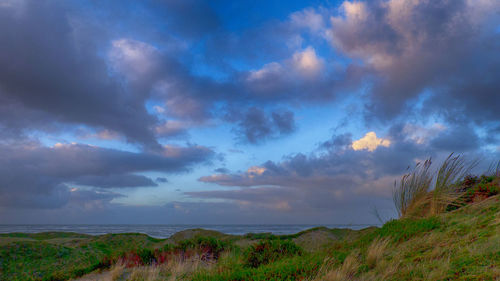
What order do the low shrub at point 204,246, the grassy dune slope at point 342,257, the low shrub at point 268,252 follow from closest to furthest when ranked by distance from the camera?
1. the grassy dune slope at point 342,257
2. the low shrub at point 268,252
3. the low shrub at point 204,246

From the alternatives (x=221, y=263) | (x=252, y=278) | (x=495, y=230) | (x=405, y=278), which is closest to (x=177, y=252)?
(x=221, y=263)

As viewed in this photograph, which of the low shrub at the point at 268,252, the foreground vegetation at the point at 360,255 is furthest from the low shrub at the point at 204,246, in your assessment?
the low shrub at the point at 268,252

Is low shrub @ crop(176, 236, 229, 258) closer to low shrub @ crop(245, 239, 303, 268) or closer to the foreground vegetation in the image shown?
the foreground vegetation

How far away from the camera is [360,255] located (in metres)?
5.95

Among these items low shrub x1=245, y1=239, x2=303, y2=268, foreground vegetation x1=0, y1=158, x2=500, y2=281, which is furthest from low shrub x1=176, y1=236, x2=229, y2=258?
low shrub x1=245, y1=239, x2=303, y2=268

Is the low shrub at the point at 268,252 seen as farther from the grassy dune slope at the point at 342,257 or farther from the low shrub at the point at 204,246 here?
the low shrub at the point at 204,246

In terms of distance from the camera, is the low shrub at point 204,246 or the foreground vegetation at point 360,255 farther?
the low shrub at point 204,246

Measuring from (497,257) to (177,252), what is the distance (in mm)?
7671

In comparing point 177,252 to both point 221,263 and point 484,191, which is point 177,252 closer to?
point 221,263

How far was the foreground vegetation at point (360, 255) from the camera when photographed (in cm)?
442

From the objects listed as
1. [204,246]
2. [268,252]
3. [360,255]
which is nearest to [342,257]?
[360,255]

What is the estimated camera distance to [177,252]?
9312 millimetres

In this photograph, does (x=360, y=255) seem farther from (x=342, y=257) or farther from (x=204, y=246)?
(x=204, y=246)

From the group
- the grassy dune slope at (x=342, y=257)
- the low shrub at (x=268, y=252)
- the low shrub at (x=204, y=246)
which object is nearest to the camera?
the grassy dune slope at (x=342, y=257)
